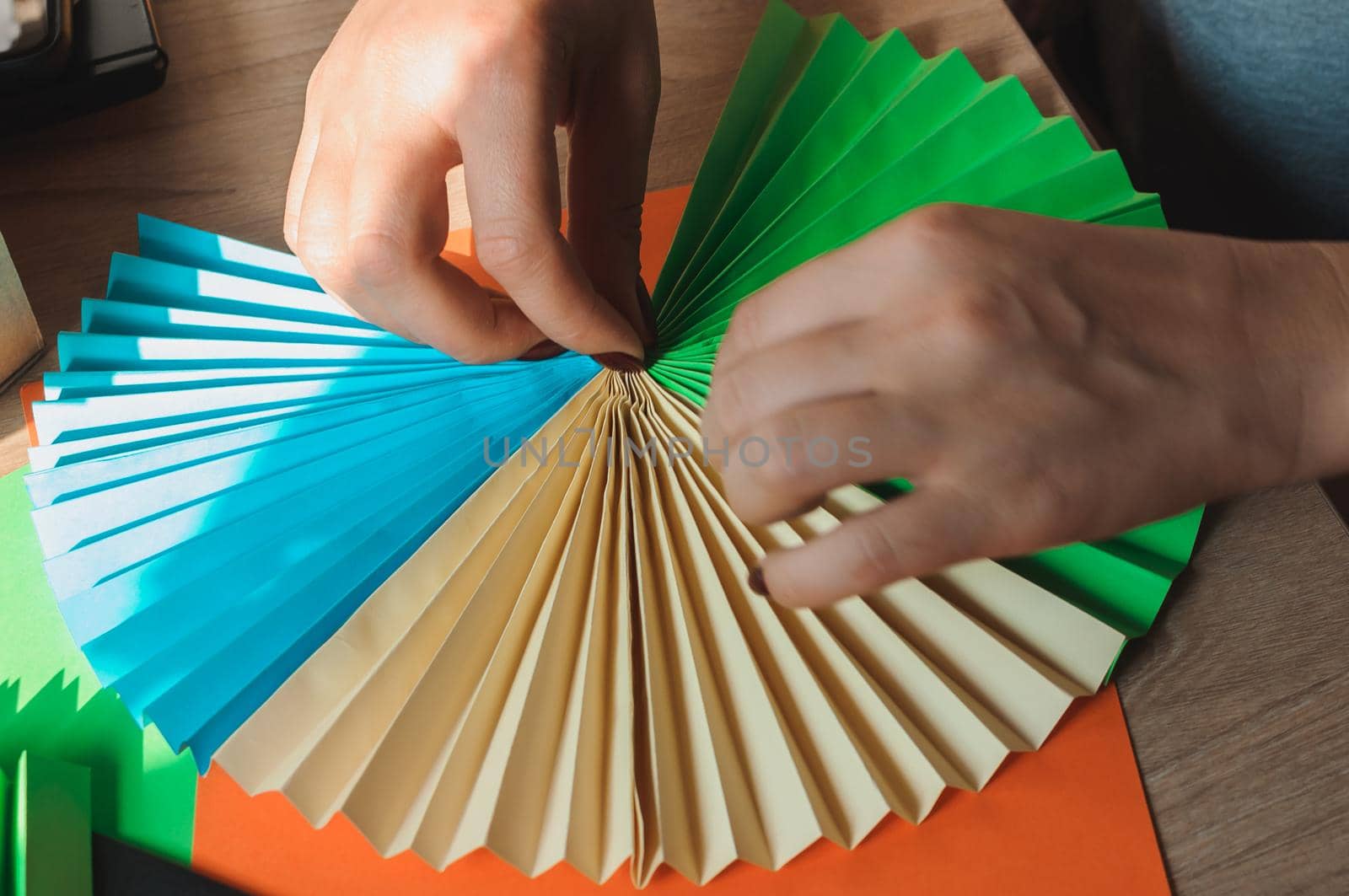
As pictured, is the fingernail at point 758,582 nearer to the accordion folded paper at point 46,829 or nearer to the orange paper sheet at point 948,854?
the orange paper sheet at point 948,854

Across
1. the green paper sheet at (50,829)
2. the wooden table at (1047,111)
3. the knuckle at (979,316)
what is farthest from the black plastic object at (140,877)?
the knuckle at (979,316)

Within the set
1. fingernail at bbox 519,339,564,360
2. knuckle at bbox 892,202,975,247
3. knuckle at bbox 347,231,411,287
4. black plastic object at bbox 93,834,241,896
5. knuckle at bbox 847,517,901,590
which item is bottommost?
knuckle at bbox 847,517,901,590

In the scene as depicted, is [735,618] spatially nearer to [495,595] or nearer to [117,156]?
[495,595]

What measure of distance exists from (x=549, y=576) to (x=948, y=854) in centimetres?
26

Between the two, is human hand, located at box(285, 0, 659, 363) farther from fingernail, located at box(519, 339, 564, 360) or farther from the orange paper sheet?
the orange paper sheet

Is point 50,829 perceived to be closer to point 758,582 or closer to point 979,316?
point 758,582

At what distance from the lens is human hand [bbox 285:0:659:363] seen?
1.83ft

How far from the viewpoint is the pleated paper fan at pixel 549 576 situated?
1.67 ft

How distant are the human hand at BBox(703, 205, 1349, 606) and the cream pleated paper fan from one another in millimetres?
92

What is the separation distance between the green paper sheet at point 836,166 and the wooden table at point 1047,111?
0.28 ft

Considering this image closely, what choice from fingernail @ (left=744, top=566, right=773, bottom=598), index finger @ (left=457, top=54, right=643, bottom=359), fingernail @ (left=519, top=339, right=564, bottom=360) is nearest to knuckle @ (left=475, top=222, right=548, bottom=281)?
index finger @ (left=457, top=54, right=643, bottom=359)

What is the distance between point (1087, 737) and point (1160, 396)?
0.68 feet

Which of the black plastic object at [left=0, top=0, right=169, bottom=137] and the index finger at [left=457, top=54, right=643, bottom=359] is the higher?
the black plastic object at [left=0, top=0, right=169, bottom=137]

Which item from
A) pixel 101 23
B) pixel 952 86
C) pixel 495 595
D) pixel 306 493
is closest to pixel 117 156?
pixel 101 23
